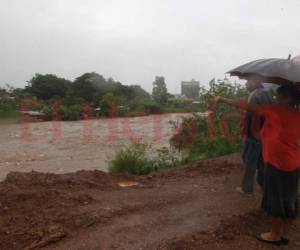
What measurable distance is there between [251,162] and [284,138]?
1.52m

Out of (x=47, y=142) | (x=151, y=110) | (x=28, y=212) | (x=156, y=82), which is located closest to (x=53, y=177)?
(x=28, y=212)

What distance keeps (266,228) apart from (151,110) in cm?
2749

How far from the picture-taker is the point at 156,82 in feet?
138

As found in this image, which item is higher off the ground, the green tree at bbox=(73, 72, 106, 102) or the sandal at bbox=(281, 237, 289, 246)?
the green tree at bbox=(73, 72, 106, 102)

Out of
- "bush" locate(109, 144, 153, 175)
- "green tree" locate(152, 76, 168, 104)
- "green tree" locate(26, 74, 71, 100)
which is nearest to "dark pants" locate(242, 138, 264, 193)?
"bush" locate(109, 144, 153, 175)

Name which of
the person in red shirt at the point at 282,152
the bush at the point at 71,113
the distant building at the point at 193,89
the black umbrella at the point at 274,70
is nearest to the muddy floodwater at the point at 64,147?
the distant building at the point at 193,89

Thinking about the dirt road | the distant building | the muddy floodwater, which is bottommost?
the muddy floodwater

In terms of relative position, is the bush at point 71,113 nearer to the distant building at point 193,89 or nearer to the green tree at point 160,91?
the distant building at point 193,89

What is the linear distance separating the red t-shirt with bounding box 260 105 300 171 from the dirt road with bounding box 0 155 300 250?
0.74 m

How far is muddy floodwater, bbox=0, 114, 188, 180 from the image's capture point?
10797 mm

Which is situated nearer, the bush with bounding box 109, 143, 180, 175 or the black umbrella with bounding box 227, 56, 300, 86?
the black umbrella with bounding box 227, 56, 300, 86

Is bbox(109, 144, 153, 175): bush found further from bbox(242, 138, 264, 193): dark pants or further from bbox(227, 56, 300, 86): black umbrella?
bbox(227, 56, 300, 86): black umbrella

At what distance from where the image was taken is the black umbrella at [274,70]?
10.4ft

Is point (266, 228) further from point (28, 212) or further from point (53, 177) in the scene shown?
point (53, 177)
